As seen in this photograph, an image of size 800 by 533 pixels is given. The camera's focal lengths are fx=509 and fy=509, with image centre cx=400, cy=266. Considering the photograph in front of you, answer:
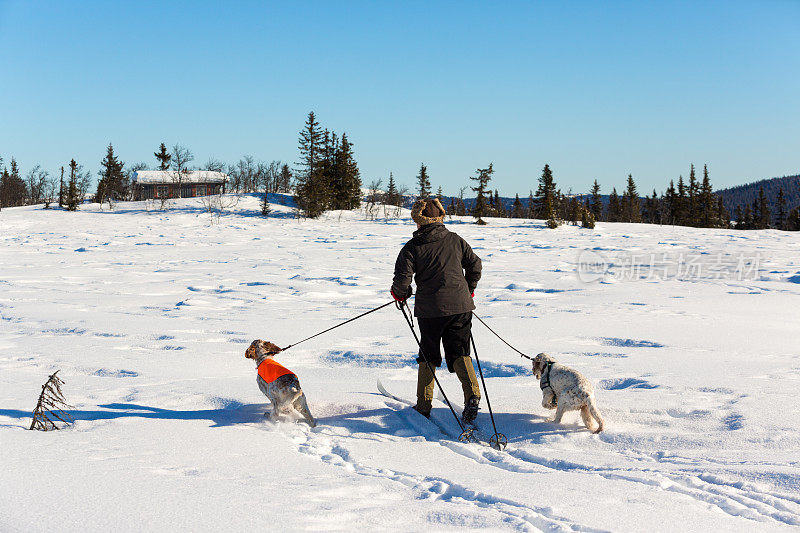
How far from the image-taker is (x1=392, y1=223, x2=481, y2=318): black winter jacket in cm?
430

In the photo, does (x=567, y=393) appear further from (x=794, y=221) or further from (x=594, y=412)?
(x=794, y=221)

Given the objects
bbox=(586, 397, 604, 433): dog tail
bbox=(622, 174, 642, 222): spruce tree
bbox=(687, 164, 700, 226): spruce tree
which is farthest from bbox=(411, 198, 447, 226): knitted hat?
bbox=(622, 174, 642, 222): spruce tree

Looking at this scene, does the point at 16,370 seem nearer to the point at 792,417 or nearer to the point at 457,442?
the point at 457,442

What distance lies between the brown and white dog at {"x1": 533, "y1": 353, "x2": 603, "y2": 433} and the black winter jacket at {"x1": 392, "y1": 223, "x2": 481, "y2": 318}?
861mm

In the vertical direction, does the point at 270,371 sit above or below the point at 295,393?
above

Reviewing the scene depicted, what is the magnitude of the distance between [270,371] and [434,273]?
Result: 5.37 ft

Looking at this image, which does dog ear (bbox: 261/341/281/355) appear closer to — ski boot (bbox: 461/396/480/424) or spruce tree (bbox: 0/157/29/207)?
ski boot (bbox: 461/396/480/424)

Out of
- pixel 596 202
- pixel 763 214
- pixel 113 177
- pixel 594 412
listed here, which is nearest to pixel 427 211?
pixel 594 412

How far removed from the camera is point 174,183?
5903 cm

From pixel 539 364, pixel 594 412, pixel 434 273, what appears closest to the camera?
pixel 594 412

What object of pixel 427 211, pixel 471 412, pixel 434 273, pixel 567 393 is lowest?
pixel 471 412

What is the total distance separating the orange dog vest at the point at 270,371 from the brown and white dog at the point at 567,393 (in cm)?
216

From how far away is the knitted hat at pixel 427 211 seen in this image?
441 centimetres

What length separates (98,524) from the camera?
88.6 inches
